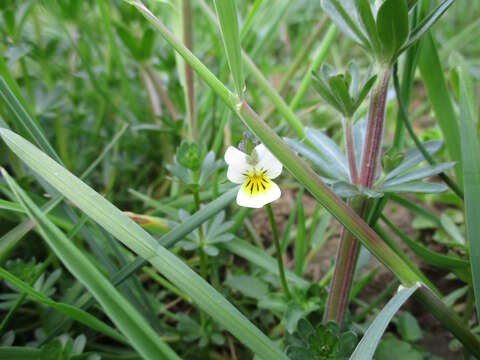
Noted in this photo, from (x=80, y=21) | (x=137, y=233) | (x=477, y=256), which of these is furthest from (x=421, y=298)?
(x=80, y=21)

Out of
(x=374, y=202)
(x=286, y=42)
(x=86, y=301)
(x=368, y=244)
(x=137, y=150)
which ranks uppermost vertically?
(x=286, y=42)

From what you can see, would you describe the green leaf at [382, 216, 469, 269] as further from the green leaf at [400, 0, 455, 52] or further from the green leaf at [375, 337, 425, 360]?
the green leaf at [400, 0, 455, 52]

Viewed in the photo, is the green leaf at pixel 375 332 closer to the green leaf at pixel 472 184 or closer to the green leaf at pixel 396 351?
the green leaf at pixel 472 184

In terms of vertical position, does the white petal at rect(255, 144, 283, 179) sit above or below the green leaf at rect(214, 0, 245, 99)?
below

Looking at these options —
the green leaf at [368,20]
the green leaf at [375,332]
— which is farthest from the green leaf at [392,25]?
the green leaf at [375,332]

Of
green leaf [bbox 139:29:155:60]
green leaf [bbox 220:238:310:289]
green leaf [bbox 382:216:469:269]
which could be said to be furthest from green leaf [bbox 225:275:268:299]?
green leaf [bbox 139:29:155:60]

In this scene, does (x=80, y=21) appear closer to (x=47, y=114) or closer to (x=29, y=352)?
(x=47, y=114)
